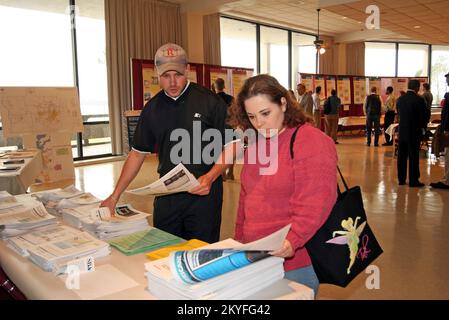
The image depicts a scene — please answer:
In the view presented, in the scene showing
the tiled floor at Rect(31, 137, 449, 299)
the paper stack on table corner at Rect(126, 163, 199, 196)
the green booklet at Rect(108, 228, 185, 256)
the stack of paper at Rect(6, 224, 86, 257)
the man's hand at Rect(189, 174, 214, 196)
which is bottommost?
the tiled floor at Rect(31, 137, 449, 299)

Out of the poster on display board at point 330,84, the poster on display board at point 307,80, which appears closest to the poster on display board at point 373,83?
the poster on display board at point 330,84

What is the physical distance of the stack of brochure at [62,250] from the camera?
1.34 m

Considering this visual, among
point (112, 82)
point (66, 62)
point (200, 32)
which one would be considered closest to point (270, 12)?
point (200, 32)

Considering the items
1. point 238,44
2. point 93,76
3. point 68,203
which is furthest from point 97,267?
point 238,44

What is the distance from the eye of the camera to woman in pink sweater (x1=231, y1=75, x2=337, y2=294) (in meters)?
1.26

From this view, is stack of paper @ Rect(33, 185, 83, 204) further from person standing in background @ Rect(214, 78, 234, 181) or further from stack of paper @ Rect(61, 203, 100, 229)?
person standing in background @ Rect(214, 78, 234, 181)

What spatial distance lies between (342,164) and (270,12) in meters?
5.06

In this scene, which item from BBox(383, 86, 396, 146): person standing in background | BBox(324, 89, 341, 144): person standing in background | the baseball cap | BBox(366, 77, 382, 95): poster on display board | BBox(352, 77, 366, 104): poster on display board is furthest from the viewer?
BBox(366, 77, 382, 95): poster on display board

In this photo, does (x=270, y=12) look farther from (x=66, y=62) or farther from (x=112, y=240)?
(x=112, y=240)

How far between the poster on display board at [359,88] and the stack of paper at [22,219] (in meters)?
14.1

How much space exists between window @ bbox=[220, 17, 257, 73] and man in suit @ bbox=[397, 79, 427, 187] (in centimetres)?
643

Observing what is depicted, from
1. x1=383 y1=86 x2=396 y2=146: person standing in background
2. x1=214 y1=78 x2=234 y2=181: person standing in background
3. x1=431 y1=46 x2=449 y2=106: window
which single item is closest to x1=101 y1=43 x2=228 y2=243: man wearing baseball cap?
x1=214 y1=78 x2=234 y2=181: person standing in background

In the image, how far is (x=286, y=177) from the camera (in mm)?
1366

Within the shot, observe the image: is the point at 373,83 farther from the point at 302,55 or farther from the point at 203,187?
the point at 203,187
